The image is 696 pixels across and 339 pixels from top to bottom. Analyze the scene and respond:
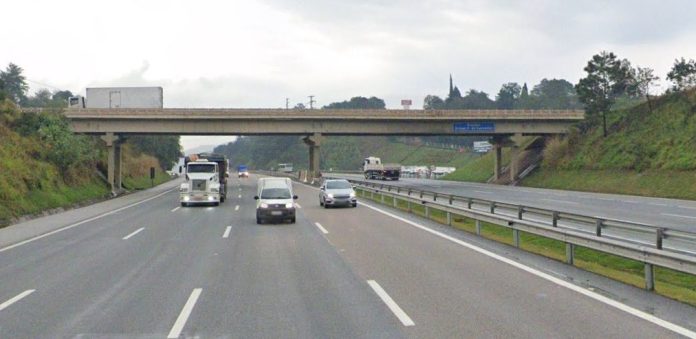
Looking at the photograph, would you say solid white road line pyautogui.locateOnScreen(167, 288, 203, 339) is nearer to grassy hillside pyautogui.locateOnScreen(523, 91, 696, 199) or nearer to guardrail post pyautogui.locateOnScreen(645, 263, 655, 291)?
guardrail post pyautogui.locateOnScreen(645, 263, 655, 291)

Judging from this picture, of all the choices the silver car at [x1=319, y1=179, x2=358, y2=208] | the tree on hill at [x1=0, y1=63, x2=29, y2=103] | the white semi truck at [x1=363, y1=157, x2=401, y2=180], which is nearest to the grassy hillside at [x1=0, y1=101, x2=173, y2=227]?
the silver car at [x1=319, y1=179, x2=358, y2=208]

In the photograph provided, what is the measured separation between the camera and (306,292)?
9.64 metres

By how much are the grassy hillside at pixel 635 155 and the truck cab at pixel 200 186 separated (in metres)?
28.1

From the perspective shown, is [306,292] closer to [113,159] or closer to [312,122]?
[113,159]

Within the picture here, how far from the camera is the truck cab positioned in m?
33.8

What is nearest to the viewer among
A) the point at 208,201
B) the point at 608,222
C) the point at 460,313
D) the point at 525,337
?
the point at 525,337

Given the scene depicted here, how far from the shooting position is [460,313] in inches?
318

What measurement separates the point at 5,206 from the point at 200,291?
2080cm

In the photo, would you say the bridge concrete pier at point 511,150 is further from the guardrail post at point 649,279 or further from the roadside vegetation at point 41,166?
the guardrail post at point 649,279

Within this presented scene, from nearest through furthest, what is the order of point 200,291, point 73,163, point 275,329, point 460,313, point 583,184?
point 275,329
point 460,313
point 200,291
point 73,163
point 583,184

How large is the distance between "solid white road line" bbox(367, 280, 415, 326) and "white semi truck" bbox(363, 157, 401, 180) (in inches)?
2571

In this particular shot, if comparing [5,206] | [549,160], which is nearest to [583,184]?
Result: [549,160]

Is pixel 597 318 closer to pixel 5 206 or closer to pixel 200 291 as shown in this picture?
pixel 200 291

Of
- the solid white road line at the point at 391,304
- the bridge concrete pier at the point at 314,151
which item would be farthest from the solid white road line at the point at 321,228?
the bridge concrete pier at the point at 314,151
